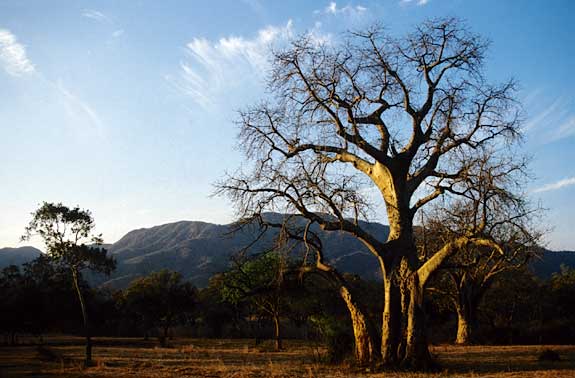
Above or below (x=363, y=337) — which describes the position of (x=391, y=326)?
above

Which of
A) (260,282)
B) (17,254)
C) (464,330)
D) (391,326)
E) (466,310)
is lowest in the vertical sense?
(464,330)

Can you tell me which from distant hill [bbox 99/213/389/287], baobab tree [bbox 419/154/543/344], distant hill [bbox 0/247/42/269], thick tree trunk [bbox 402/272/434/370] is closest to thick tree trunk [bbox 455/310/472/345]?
baobab tree [bbox 419/154/543/344]

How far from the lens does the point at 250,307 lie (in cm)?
4038

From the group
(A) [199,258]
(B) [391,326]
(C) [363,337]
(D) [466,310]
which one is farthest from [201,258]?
(B) [391,326]

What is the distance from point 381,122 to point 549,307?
34307 mm

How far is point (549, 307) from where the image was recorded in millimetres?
40031

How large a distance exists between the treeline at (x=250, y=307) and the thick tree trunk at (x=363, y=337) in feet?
12.5

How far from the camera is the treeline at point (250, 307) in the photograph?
97.9 feet

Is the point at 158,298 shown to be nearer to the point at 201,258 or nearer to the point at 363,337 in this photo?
the point at 363,337

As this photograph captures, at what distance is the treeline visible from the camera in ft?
97.9

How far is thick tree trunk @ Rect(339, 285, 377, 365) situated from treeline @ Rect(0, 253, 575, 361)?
3.82 m

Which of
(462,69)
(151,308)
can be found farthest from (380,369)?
(151,308)

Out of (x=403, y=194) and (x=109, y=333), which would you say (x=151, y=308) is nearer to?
(x=109, y=333)

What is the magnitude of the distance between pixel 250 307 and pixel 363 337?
27.6 meters
